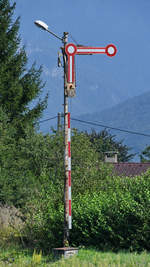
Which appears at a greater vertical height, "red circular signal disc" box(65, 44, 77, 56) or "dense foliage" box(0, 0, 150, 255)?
"red circular signal disc" box(65, 44, 77, 56)

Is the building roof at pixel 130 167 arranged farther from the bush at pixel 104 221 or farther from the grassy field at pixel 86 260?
the grassy field at pixel 86 260

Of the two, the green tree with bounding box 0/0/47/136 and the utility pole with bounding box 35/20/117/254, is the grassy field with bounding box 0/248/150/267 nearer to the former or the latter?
the utility pole with bounding box 35/20/117/254

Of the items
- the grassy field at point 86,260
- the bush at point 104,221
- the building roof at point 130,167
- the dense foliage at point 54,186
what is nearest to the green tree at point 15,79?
the dense foliage at point 54,186

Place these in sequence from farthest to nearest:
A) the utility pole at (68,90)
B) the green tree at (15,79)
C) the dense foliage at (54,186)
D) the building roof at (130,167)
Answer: the building roof at (130,167)
the green tree at (15,79)
the dense foliage at (54,186)
the utility pole at (68,90)

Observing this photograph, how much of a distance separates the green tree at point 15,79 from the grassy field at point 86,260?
14.3 metres

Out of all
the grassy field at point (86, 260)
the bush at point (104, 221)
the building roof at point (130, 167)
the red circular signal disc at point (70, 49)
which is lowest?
the grassy field at point (86, 260)

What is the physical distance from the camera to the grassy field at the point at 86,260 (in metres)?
10.6

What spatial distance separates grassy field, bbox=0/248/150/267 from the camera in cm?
1062

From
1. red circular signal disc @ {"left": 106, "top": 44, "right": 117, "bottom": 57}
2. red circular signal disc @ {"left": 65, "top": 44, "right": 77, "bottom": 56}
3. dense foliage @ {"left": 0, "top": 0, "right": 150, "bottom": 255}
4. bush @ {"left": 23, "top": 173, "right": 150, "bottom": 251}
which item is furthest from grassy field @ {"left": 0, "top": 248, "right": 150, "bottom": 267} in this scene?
red circular signal disc @ {"left": 65, "top": 44, "right": 77, "bottom": 56}

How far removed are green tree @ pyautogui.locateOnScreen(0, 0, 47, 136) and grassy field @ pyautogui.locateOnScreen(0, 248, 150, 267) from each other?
14.3 m

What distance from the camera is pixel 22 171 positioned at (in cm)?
1922

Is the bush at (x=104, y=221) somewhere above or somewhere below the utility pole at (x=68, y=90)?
below

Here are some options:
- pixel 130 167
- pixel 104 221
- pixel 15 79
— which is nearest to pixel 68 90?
pixel 104 221

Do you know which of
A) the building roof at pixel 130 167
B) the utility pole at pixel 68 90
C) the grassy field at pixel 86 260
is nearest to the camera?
the grassy field at pixel 86 260
